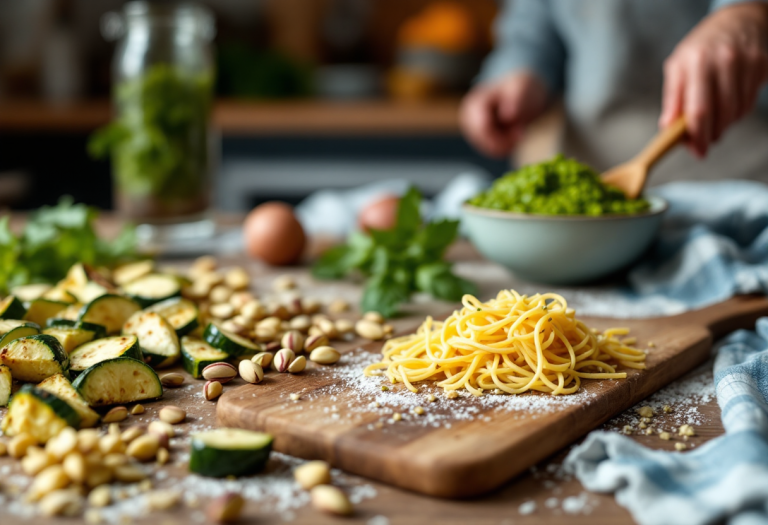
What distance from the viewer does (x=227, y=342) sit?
3.88ft

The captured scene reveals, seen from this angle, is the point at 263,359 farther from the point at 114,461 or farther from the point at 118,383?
the point at 114,461

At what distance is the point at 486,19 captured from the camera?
4.66 metres

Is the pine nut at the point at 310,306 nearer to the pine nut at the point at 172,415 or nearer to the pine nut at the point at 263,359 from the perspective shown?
the pine nut at the point at 263,359

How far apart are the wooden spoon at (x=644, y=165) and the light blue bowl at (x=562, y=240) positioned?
69 mm

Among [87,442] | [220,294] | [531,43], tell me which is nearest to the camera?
[87,442]

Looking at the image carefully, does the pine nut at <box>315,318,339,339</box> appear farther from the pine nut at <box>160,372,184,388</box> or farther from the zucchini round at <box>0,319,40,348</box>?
the zucchini round at <box>0,319,40,348</box>

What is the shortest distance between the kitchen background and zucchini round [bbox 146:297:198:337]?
2362mm

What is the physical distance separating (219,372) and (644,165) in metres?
1.03

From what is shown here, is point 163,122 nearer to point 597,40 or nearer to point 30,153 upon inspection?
point 597,40

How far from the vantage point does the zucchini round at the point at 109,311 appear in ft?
4.11

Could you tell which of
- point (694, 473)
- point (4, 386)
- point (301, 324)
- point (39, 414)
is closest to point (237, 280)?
point (301, 324)

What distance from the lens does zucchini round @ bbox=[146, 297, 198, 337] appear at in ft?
4.17

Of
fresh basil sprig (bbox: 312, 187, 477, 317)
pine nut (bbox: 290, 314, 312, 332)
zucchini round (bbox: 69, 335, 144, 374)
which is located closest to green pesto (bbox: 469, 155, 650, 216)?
fresh basil sprig (bbox: 312, 187, 477, 317)

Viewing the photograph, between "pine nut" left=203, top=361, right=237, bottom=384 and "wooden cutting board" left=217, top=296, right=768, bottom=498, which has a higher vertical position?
"wooden cutting board" left=217, top=296, right=768, bottom=498
